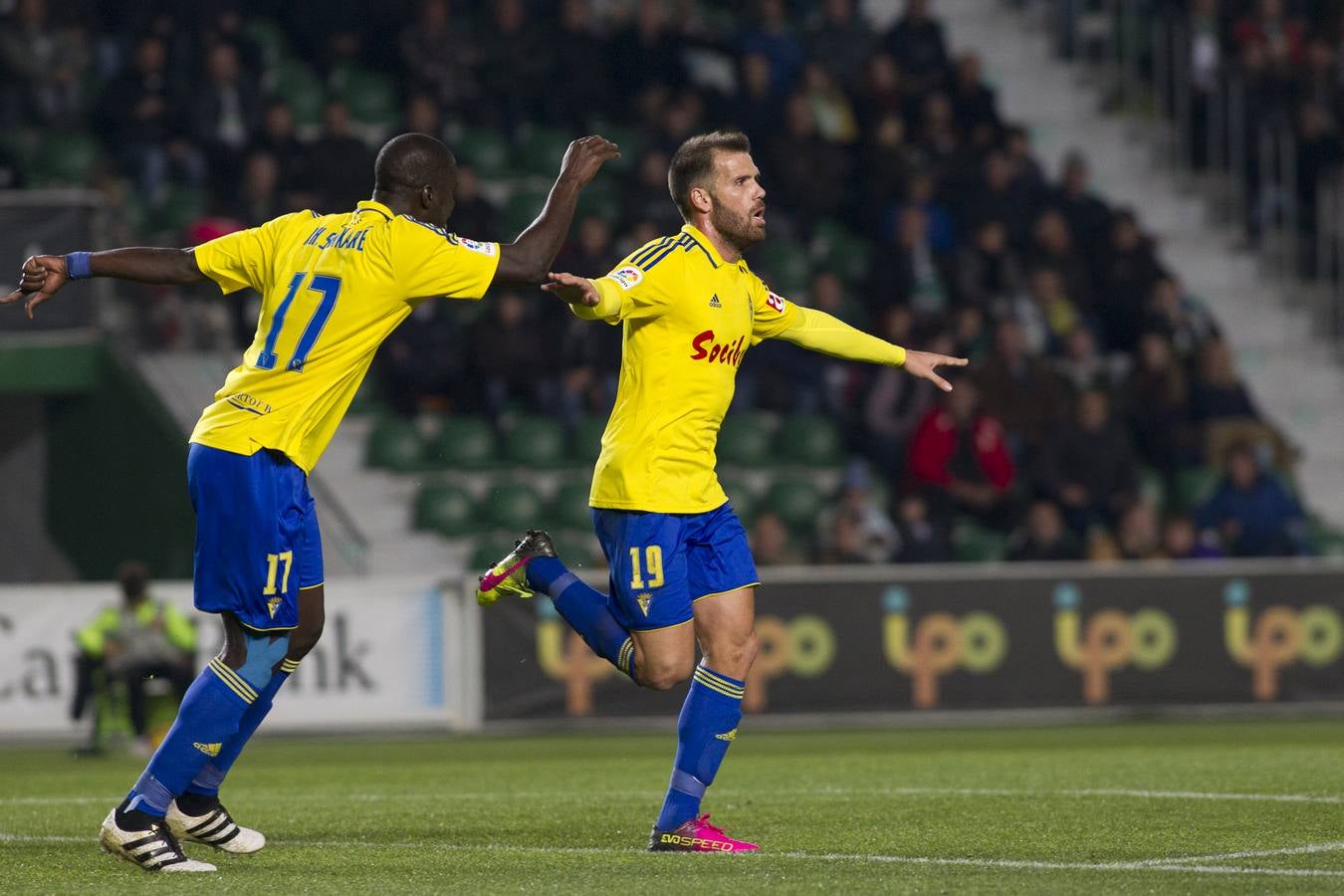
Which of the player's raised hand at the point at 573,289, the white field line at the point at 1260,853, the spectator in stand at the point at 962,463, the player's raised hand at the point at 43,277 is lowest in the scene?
Answer: the white field line at the point at 1260,853

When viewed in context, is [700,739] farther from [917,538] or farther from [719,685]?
[917,538]

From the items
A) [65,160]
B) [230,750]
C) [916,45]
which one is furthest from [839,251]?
[230,750]

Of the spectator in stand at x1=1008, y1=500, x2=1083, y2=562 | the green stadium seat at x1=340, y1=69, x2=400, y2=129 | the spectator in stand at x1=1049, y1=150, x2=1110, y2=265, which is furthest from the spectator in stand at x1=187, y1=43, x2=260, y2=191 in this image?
the spectator in stand at x1=1049, y1=150, x2=1110, y2=265

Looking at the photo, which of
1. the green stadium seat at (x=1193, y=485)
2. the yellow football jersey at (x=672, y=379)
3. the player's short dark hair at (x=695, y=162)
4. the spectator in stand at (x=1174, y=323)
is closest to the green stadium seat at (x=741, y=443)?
the green stadium seat at (x=1193, y=485)

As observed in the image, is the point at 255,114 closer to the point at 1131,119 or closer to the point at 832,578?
the point at 832,578

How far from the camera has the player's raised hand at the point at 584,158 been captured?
6266 millimetres

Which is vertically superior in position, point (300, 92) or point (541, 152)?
point (300, 92)

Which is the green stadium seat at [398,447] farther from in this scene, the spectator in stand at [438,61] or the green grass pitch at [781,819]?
the green grass pitch at [781,819]

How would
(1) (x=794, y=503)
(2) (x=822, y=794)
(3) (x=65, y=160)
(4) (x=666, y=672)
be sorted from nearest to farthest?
(4) (x=666, y=672), (2) (x=822, y=794), (1) (x=794, y=503), (3) (x=65, y=160)

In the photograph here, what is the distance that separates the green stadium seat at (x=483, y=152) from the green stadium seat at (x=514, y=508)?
10.6 ft

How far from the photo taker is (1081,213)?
18.4 meters

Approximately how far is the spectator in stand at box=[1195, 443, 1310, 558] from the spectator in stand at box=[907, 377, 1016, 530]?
1.55 meters

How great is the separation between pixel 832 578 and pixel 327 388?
8701mm

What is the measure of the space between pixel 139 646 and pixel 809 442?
557 cm
